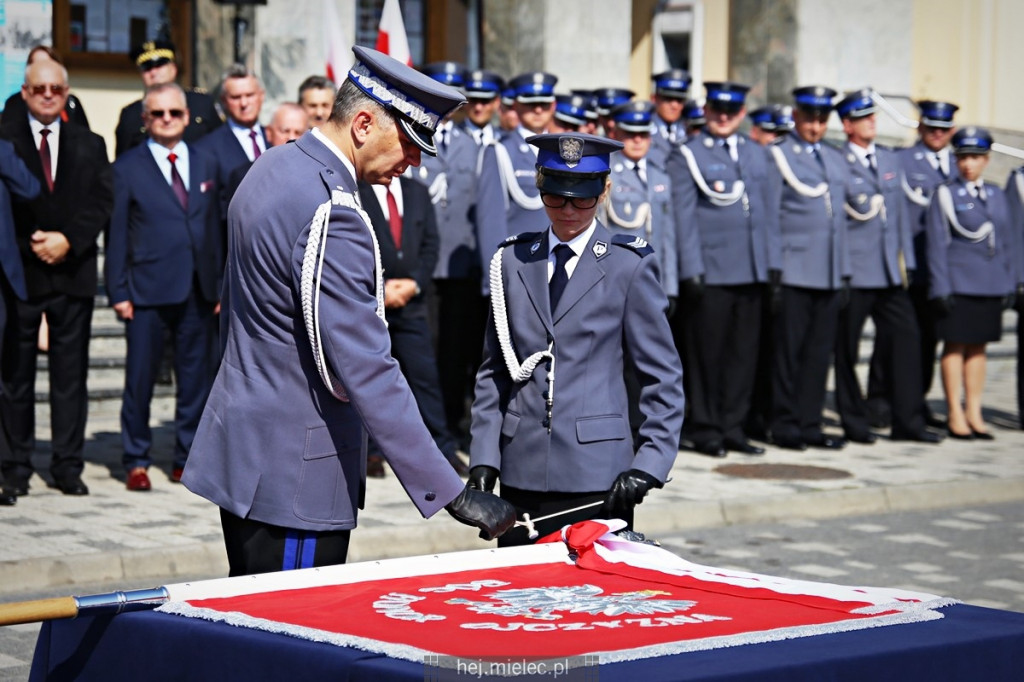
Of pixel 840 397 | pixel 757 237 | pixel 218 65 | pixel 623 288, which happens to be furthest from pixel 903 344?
pixel 623 288

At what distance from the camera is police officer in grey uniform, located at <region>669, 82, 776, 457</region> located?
12258 millimetres

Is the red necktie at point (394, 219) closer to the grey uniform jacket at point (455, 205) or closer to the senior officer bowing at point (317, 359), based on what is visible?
the grey uniform jacket at point (455, 205)

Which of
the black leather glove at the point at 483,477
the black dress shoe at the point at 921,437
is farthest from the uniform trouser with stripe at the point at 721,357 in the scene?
the black leather glove at the point at 483,477

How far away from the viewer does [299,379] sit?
4168 millimetres

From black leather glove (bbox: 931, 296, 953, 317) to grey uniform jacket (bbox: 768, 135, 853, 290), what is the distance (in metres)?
0.96

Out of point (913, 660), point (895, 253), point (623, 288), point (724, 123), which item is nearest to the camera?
point (913, 660)

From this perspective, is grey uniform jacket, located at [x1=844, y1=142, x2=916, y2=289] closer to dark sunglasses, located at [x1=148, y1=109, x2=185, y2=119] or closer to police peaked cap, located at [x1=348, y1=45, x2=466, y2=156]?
dark sunglasses, located at [x1=148, y1=109, x2=185, y2=119]

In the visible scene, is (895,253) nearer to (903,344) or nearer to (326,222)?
(903,344)

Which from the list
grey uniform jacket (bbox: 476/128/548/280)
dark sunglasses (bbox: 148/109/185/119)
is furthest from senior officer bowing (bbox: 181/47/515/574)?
grey uniform jacket (bbox: 476/128/548/280)

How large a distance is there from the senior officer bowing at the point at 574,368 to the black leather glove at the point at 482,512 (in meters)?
0.88

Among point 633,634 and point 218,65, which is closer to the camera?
point 633,634

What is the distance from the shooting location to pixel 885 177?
42.9ft

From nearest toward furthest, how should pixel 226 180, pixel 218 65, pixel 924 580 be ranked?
pixel 924 580
pixel 226 180
pixel 218 65

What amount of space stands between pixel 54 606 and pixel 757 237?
923 centimetres
